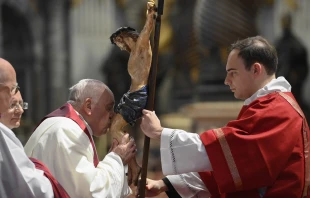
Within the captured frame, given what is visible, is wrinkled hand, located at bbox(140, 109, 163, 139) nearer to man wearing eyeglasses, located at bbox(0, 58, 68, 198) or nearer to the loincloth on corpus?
the loincloth on corpus

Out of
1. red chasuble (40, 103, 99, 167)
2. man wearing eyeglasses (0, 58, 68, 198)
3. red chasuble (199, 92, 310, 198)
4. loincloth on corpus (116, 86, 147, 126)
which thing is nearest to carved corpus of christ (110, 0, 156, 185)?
loincloth on corpus (116, 86, 147, 126)

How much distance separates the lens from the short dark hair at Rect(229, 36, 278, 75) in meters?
3.46

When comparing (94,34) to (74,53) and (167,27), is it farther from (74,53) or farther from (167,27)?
(167,27)

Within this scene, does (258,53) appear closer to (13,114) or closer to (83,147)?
(83,147)

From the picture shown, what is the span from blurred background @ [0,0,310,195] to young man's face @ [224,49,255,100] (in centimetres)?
925

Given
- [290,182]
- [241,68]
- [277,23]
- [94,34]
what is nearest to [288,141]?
[290,182]

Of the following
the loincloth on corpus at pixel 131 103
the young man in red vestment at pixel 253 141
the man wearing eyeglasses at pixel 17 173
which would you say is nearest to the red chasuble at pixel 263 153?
the young man in red vestment at pixel 253 141

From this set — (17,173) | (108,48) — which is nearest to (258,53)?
(17,173)

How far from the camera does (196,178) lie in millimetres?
3846

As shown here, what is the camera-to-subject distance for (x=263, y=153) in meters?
3.33

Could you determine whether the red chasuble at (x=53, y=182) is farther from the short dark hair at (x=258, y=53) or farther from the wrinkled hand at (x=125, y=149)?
the short dark hair at (x=258, y=53)

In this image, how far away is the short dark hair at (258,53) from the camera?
11.3ft

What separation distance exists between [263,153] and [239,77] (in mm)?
418

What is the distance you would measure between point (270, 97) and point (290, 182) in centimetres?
43
